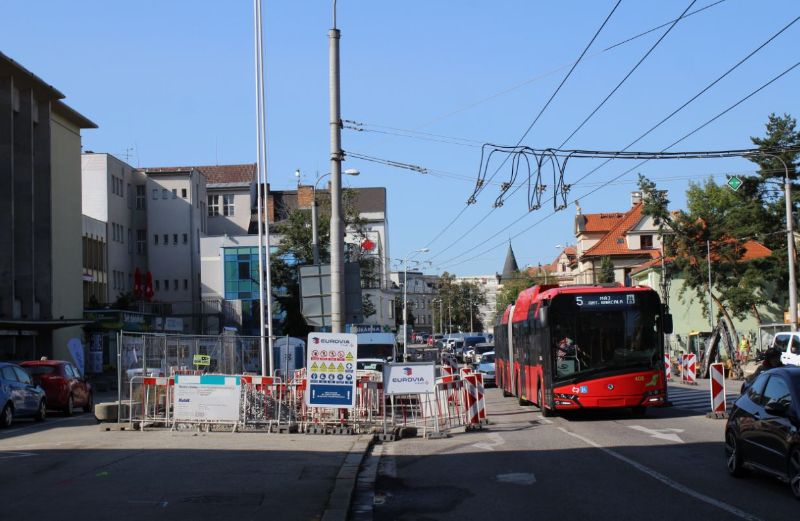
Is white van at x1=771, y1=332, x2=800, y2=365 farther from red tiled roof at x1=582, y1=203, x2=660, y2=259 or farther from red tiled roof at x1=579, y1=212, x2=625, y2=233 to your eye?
red tiled roof at x1=579, y1=212, x2=625, y2=233

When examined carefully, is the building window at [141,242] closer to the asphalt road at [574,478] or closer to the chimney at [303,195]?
the chimney at [303,195]

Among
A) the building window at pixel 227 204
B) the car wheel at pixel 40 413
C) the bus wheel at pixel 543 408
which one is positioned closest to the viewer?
the bus wheel at pixel 543 408

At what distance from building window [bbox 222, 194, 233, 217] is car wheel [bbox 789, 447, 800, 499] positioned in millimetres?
96045

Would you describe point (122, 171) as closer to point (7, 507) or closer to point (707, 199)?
point (707, 199)

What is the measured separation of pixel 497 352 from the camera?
3722 cm

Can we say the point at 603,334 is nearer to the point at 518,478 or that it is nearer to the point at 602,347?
the point at 602,347

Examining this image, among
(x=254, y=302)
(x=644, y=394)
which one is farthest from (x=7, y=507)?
(x=254, y=302)

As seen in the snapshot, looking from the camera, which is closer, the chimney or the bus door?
the bus door

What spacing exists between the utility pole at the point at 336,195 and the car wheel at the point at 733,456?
389 inches

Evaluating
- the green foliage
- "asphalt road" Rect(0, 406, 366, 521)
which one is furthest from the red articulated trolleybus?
the green foliage

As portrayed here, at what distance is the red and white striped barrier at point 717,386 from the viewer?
67.0 feet

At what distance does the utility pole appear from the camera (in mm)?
20938

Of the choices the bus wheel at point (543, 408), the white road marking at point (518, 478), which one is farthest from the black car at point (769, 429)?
the bus wheel at point (543, 408)

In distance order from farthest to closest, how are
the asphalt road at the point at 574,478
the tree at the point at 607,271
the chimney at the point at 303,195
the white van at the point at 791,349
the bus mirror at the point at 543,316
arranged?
the chimney at the point at 303,195, the tree at the point at 607,271, the white van at the point at 791,349, the bus mirror at the point at 543,316, the asphalt road at the point at 574,478
